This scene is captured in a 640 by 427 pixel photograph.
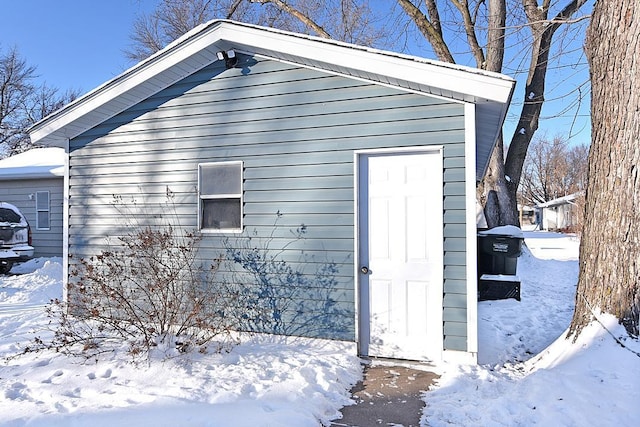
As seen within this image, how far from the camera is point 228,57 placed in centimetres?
513

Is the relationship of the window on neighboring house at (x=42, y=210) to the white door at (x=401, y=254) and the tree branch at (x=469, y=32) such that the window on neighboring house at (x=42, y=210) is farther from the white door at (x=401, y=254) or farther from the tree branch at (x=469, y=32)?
the tree branch at (x=469, y=32)

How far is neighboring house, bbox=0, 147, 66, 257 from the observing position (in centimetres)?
1166

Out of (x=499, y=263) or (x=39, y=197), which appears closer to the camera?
(x=499, y=263)

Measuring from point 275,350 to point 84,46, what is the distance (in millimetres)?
14310

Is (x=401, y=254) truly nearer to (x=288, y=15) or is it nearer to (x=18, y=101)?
(x=288, y=15)

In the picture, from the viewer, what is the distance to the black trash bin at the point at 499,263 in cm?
654

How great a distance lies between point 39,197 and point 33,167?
926 millimetres

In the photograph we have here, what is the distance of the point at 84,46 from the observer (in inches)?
544

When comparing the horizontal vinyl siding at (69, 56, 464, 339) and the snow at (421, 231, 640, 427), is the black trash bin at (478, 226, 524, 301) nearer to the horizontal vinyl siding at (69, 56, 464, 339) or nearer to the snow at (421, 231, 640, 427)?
the snow at (421, 231, 640, 427)

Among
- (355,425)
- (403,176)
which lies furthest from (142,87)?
(355,425)

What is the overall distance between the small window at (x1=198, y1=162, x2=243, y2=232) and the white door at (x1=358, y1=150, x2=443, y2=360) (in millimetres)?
1653

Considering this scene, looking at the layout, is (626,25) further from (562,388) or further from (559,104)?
(562,388)

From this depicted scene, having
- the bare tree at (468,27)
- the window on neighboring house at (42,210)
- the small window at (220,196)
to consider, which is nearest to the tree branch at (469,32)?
the bare tree at (468,27)

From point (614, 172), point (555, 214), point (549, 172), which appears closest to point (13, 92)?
point (614, 172)
